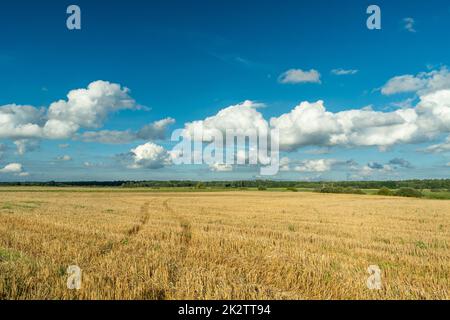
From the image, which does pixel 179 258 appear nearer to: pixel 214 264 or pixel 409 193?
pixel 214 264

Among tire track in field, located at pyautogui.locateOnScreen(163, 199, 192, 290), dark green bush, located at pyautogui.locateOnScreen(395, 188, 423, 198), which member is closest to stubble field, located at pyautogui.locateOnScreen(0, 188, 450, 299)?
tire track in field, located at pyautogui.locateOnScreen(163, 199, 192, 290)

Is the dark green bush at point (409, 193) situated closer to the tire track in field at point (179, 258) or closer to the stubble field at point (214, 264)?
the stubble field at point (214, 264)

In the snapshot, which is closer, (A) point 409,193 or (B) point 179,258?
(B) point 179,258

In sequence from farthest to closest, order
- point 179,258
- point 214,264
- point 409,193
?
point 409,193, point 179,258, point 214,264

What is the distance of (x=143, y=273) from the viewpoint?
31.0 ft

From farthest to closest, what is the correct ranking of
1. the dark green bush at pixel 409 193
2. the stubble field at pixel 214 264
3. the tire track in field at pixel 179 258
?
the dark green bush at pixel 409 193 < the tire track in field at pixel 179 258 < the stubble field at pixel 214 264

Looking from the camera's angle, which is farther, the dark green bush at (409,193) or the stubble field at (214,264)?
the dark green bush at (409,193)

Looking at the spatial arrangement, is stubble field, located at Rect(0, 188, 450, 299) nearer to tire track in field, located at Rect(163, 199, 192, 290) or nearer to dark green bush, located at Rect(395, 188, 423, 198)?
tire track in field, located at Rect(163, 199, 192, 290)

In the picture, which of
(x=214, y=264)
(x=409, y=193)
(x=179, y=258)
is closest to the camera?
(x=214, y=264)

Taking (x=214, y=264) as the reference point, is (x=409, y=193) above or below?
below

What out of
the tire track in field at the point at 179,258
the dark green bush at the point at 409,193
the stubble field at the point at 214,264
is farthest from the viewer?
the dark green bush at the point at 409,193

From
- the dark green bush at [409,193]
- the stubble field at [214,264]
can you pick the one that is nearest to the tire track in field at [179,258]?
the stubble field at [214,264]

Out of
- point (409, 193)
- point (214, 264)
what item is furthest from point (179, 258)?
point (409, 193)
